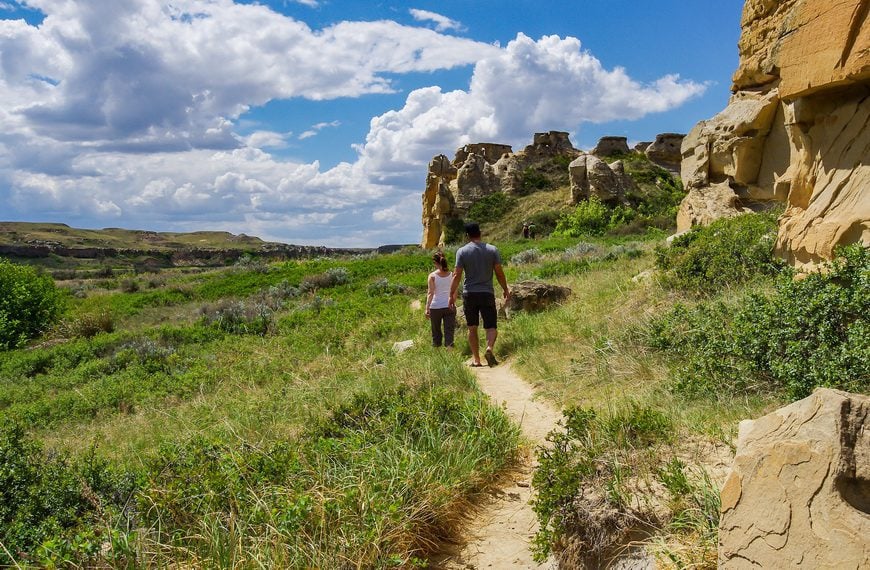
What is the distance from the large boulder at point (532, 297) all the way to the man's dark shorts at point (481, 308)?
2213 mm

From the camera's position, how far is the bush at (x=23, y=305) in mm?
17609

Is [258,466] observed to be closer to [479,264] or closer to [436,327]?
[479,264]

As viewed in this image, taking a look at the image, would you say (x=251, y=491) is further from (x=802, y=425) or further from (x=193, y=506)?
(x=802, y=425)

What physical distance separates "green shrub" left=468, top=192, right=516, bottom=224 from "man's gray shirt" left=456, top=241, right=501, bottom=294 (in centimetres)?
3381

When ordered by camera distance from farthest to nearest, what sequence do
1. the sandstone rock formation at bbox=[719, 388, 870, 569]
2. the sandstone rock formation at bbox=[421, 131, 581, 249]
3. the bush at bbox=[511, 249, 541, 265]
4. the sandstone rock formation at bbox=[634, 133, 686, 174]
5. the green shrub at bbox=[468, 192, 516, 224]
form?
the sandstone rock formation at bbox=[634, 133, 686, 174]
the green shrub at bbox=[468, 192, 516, 224]
the sandstone rock formation at bbox=[421, 131, 581, 249]
the bush at bbox=[511, 249, 541, 265]
the sandstone rock formation at bbox=[719, 388, 870, 569]

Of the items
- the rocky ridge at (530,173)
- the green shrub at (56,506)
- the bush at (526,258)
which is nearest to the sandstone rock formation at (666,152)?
the rocky ridge at (530,173)

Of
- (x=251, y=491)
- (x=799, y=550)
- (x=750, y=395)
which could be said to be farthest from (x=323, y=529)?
(x=750, y=395)

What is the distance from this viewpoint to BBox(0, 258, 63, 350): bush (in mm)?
17609

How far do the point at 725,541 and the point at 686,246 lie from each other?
8314 millimetres

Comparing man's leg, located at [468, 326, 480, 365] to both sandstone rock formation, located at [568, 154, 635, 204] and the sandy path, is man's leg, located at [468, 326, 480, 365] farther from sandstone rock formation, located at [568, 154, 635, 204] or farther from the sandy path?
sandstone rock formation, located at [568, 154, 635, 204]

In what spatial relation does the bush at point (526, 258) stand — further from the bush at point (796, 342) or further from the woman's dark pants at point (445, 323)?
the bush at point (796, 342)

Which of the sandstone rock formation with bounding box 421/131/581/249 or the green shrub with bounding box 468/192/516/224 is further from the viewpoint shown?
the green shrub with bounding box 468/192/516/224

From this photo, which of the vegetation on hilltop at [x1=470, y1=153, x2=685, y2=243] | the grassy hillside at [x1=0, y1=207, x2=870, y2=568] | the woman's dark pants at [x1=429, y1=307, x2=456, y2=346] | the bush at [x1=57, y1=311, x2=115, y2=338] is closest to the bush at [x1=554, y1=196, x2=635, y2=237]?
the vegetation on hilltop at [x1=470, y1=153, x2=685, y2=243]

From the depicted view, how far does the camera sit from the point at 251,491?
11.7 ft
